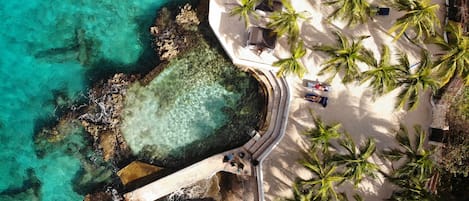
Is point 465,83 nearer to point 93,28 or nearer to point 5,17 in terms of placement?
point 93,28

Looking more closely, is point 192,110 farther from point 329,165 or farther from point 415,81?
point 415,81

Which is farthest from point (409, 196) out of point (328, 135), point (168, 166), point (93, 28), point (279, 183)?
point (93, 28)

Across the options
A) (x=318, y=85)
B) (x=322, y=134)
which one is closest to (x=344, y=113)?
(x=318, y=85)

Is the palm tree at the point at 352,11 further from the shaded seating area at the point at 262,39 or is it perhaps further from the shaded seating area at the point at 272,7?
the shaded seating area at the point at 262,39

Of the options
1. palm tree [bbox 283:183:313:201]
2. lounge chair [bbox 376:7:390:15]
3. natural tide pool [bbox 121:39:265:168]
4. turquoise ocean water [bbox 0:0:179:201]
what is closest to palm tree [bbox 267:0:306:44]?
natural tide pool [bbox 121:39:265:168]

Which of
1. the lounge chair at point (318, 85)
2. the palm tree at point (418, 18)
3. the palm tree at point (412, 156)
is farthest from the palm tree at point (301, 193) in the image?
the palm tree at point (418, 18)

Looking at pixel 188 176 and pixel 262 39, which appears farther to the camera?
pixel 188 176
